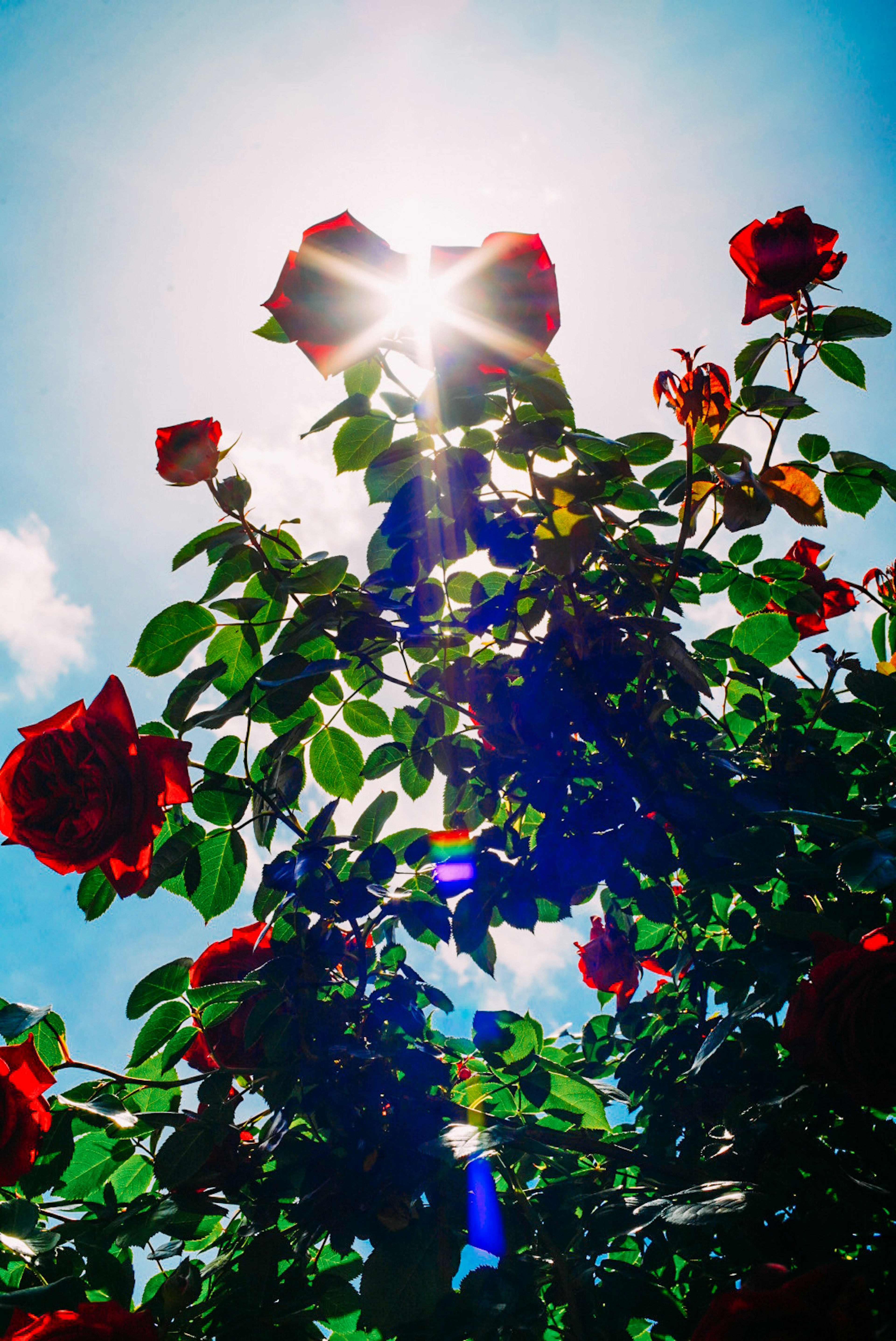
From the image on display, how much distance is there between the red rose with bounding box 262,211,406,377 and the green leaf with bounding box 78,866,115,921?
1116 mm

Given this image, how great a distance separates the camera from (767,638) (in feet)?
5.43

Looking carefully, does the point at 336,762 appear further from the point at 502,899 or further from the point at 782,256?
the point at 782,256

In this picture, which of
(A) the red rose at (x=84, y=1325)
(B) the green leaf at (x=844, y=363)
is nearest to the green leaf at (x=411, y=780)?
(A) the red rose at (x=84, y=1325)

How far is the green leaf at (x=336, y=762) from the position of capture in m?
1.63

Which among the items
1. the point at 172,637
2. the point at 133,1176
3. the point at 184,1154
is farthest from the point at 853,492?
the point at 133,1176

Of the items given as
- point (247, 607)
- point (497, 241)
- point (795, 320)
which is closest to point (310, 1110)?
point (247, 607)

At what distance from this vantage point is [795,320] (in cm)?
146

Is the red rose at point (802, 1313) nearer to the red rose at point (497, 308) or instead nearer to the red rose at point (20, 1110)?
the red rose at point (20, 1110)

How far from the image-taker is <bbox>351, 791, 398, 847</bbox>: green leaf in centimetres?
161

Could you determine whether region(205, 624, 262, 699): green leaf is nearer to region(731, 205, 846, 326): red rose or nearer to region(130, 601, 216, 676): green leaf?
region(130, 601, 216, 676): green leaf

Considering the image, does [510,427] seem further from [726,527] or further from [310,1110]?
[310,1110]

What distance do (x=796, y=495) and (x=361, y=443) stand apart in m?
0.87

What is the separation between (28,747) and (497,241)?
123 centimetres

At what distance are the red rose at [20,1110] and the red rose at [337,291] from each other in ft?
4.25
